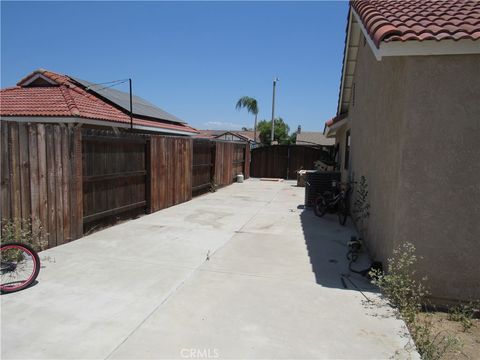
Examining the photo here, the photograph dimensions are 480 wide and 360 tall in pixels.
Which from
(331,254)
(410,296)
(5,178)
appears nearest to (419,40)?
(410,296)

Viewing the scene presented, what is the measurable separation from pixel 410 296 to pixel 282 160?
689 inches

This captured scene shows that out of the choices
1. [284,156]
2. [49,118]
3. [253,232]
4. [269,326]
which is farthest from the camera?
[284,156]

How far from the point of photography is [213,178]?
14359mm

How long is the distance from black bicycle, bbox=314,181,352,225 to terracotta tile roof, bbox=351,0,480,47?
4432 millimetres

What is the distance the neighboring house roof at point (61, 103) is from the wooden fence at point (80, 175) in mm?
4706

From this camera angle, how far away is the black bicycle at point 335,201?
8.68m

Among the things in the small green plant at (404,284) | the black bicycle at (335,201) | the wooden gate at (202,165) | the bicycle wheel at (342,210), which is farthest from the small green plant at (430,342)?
the wooden gate at (202,165)

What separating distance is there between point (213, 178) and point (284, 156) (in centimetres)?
815

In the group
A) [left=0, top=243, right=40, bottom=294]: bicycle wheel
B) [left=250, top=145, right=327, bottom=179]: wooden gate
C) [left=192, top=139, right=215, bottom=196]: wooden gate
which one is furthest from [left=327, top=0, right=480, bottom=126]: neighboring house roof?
[left=250, top=145, right=327, bottom=179]: wooden gate

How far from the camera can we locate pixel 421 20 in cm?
461

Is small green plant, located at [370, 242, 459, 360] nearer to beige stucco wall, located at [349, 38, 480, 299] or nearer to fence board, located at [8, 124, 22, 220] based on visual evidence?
beige stucco wall, located at [349, 38, 480, 299]

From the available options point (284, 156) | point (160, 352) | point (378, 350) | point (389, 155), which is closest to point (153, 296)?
point (160, 352)

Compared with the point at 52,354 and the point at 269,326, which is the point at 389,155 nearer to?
the point at 269,326

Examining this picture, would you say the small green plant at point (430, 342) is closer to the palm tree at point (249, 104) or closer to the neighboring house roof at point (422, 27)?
the neighboring house roof at point (422, 27)
